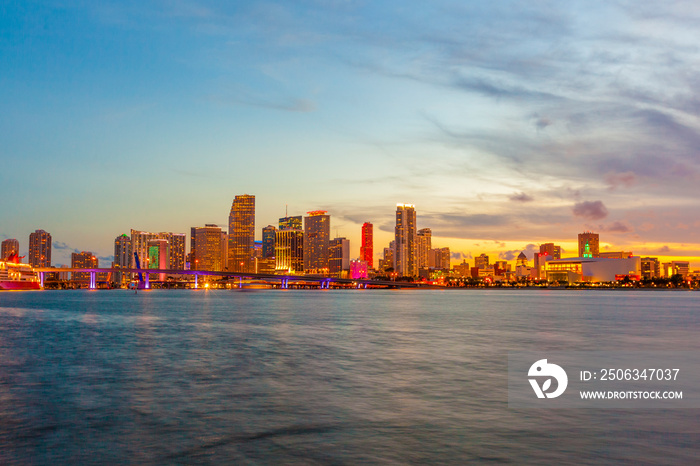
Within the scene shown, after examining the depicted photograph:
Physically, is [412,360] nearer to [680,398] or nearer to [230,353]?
[230,353]

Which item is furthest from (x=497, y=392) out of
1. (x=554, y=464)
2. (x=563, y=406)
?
(x=554, y=464)

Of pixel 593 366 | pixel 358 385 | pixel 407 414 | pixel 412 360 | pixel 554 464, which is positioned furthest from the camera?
pixel 412 360

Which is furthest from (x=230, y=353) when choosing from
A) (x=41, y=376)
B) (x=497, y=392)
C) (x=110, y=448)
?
(x=110, y=448)

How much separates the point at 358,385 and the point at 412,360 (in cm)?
884

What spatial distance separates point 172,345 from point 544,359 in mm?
25873

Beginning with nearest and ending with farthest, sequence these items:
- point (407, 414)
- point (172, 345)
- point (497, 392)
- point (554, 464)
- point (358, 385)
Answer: point (554, 464) → point (407, 414) → point (497, 392) → point (358, 385) → point (172, 345)

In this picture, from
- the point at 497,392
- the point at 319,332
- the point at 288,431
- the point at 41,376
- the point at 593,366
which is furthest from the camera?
the point at 319,332

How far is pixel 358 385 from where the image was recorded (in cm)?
2488

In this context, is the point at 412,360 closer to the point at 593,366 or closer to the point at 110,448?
the point at 593,366

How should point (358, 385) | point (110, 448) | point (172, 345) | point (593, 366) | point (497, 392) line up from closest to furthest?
point (110, 448)
point (497, 392)
point (358, 385)
point (593, 366)
point (172, 345)

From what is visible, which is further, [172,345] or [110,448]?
[172,345]

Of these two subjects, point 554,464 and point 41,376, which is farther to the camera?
point 41,376

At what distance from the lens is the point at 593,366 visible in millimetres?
30469

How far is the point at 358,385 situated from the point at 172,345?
2166cm
